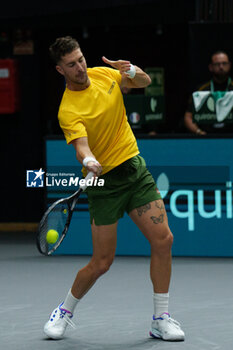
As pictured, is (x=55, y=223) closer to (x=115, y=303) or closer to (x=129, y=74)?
(x=129, y=74)

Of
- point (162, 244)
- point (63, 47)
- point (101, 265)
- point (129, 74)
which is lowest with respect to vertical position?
point (101, 265)

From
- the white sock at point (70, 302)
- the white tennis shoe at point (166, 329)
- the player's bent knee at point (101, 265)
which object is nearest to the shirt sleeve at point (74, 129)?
the player's bent knee at point (101, 265)

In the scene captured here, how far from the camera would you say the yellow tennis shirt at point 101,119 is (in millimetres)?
6125

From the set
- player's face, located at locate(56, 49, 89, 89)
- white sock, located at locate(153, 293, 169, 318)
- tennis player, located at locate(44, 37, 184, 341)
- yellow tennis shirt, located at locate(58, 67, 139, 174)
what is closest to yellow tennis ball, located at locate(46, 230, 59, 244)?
tennis player, located at locate(44, 37, 184, 341)

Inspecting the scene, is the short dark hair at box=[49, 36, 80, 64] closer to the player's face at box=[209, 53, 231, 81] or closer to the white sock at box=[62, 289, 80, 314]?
the white sock at box=[62, 289, 80, 314]

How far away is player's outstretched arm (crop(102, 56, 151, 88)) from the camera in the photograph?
20.4 feet

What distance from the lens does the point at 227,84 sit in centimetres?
1082

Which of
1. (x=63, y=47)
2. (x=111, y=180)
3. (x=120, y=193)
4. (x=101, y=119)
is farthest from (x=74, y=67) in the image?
(x=120, y=193)

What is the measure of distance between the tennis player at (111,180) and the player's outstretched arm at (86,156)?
116 mm

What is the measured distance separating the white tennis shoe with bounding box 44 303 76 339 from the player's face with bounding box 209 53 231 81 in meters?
5.13

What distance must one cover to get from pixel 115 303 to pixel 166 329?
152 centimetres

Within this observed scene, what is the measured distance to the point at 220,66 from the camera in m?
10.9

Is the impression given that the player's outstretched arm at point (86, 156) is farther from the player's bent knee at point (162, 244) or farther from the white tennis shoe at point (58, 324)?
the white tennis shoe at point (58, 324)

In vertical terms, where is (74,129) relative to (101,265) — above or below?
above
